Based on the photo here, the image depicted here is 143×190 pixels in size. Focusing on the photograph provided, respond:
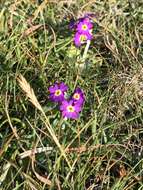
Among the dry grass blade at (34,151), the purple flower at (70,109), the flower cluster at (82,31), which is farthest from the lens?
the flower cluster at (82,31)

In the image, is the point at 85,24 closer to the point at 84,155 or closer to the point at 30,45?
the point at 30,45

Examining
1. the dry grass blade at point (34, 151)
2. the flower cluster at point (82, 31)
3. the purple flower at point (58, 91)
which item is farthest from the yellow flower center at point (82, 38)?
the dry grass blade at point (34, 151)

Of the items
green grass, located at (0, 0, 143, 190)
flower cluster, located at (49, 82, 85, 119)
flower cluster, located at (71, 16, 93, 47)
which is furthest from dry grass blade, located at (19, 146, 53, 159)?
flower cluster, located at (71, 16, 93, 47)

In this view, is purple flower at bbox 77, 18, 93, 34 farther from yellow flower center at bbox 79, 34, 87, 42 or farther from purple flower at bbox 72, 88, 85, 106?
purple flower at bbox 72, 88, 85, 106

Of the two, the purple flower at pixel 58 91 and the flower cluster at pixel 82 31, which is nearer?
the purple flower at pixel 58 91

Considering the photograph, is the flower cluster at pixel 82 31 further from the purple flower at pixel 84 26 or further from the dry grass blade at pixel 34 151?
the dry grass blade at pixel 34 151
